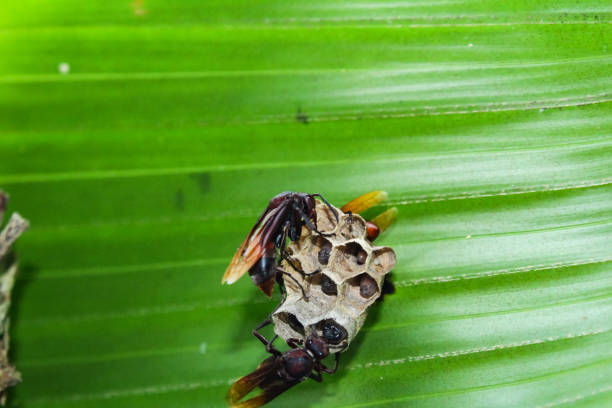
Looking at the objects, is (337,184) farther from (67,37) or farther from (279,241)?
(67,37)

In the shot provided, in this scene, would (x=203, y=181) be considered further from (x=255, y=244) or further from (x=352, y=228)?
(x=352, y=228)

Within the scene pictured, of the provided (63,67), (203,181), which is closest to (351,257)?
(203,181)

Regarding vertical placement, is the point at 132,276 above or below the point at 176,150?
below

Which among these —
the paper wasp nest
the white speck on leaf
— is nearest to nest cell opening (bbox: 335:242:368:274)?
the paper wasp nest

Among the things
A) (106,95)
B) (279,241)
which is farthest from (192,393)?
(106,95)

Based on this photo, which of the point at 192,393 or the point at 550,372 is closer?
the point at 550,372

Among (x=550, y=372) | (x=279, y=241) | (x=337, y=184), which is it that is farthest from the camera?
(x=337, y=184)
